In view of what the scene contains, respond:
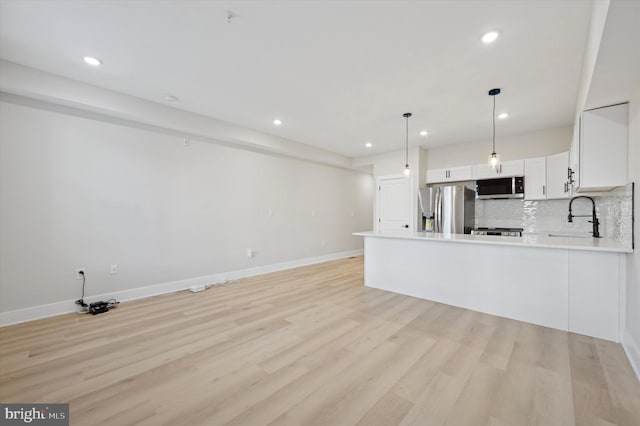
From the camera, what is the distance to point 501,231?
4746 mm

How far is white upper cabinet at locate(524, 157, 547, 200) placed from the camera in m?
4.39

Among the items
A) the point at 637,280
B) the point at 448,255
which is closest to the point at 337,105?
the point at 448,255

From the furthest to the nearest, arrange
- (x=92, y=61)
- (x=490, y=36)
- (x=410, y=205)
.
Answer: (x=410, y=205) < (x=92, y=61) < (x=490, y=36)

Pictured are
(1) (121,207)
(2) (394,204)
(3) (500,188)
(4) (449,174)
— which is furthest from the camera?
(2) (394,204)

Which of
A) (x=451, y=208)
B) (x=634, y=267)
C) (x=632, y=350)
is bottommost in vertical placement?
(x=632, y=350)

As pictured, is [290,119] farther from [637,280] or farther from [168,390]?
[637,280]

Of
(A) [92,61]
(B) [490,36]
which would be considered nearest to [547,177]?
(B) [490,36]

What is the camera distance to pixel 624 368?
1.95 m

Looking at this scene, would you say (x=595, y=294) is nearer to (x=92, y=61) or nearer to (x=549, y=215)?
(x=549, y=215)

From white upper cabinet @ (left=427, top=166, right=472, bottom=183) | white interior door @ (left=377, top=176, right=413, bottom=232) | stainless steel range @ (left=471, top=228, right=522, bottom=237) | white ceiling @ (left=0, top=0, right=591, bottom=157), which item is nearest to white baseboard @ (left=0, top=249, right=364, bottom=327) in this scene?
white interior door @ (left=377, top=176, right=413, bottom=232)

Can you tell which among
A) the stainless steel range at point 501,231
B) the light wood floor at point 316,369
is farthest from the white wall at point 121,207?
the stainless steel range at point 501,231

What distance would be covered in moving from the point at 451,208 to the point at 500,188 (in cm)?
87

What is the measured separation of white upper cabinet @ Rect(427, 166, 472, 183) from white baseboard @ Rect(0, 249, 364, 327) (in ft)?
10.7

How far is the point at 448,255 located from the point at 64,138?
4951 millimetres
